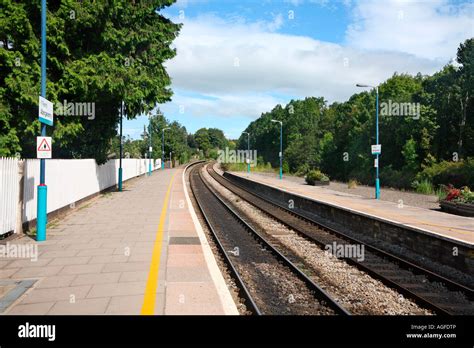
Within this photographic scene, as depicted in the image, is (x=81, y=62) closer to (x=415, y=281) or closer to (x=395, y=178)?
(x=415, y=281)

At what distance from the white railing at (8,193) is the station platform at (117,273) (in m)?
0.51

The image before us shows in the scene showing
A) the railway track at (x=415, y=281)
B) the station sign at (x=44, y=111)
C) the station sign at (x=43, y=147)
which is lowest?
the railway track at (x=415, y=281)

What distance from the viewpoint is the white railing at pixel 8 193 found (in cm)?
976

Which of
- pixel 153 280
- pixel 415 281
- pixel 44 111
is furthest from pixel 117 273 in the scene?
pixel 415 281

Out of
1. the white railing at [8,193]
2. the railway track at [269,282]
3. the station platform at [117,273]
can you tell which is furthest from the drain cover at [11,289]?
the railway track at [269,282]

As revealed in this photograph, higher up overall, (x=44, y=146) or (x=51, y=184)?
(x=44, y=146)

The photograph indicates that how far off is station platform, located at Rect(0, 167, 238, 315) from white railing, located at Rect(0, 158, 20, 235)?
0.51 m

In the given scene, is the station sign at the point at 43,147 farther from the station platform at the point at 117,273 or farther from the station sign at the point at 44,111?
the station platform at the point at 117,273

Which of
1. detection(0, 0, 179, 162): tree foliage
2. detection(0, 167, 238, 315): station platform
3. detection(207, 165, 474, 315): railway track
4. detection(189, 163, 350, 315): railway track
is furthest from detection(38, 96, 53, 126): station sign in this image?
detection(207, 165, 474, 315): railway track

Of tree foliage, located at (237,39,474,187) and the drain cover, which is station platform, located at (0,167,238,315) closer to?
the drain cover

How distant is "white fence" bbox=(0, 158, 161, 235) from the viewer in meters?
10.0

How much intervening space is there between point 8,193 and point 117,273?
4.47 metres

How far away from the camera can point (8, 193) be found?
10094 millimetres
